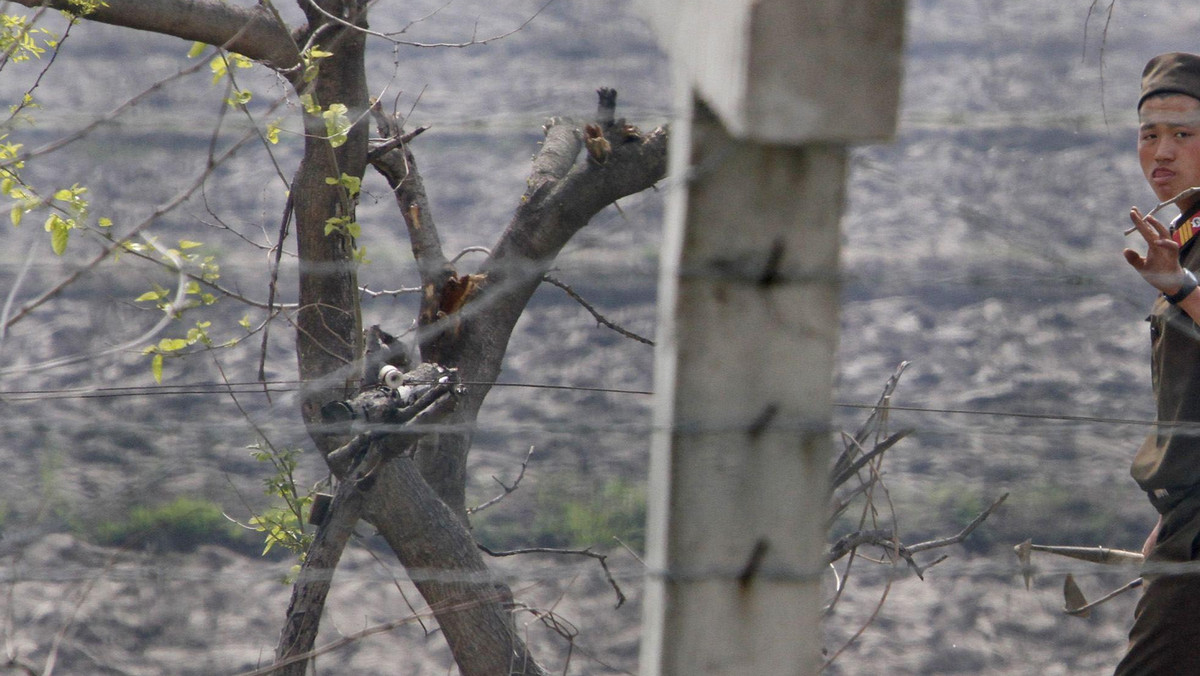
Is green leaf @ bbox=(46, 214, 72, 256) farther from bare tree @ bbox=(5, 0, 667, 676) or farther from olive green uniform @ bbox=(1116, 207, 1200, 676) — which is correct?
olive green uniform @ bbox=(1116, 207, 1200, 676)

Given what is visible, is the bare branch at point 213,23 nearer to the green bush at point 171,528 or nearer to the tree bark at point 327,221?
the tree bark at point 327,221

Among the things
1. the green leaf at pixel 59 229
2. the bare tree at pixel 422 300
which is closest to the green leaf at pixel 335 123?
the bare tree at pixel 422 300

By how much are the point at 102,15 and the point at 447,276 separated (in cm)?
77

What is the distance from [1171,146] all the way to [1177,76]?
12 centimetres

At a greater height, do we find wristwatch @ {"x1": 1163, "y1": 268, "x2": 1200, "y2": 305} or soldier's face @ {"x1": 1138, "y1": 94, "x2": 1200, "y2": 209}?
soldier's face @ {"x1": 1138, "y1": 94, "x2": 1200, "y2": 209}

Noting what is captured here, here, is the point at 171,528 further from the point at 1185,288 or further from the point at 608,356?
the point at 1185,288

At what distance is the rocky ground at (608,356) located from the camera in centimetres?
139

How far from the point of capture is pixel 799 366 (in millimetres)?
895

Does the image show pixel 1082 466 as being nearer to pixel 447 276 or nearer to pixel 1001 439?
pixel 1001 439

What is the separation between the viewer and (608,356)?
2.74m

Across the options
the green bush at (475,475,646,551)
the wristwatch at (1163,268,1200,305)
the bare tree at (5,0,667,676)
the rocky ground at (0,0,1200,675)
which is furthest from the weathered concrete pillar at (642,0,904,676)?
the green bush at (475,475,646,551)

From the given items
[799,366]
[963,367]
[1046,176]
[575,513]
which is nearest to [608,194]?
[575,513]

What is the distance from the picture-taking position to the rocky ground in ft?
4.56

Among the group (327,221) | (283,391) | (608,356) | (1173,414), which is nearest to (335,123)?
(327,221)
